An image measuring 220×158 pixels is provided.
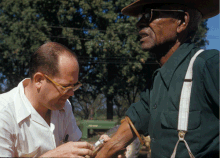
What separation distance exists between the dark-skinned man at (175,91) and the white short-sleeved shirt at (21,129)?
1.88ft

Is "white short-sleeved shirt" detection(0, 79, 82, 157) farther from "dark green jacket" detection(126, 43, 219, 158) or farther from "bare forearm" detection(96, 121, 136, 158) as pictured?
"dark green jacket" detection(126, 43, 219, 158)

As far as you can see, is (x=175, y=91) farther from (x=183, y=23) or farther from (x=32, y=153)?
(x=32, y=153)

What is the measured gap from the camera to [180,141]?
1.76 metres

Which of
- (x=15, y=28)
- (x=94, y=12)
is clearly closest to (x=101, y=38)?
(x=94, y=12)

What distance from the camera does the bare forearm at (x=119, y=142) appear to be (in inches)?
91.9

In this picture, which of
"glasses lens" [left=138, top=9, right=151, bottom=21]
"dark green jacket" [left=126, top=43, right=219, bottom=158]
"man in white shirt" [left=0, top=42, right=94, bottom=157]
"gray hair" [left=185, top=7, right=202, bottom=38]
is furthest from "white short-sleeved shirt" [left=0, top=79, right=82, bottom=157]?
"gray hair" [left=185, top=7, right=202, bottom=38]

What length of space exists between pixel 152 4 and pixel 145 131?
127 cm

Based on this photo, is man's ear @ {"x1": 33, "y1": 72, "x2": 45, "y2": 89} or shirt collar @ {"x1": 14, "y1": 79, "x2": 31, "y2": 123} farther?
man's ear @ {"x1": 33, "y1": 72, "x2": 45, "y2": 89}

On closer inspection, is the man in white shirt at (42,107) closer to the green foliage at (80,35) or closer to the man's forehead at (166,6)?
the man's forehead at (166,6)

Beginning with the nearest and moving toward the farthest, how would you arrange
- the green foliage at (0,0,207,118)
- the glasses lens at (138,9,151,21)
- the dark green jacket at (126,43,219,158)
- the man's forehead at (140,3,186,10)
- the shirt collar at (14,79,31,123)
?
1. the dark green jacket at (126,43,219,158)
2. the shirt collar at (14,79,31,123)
3. the man's forehead at (140,3,186,10)
4. the glasses lens at (138,9,151,21)
5. the green foliage at (0,0,207,118)

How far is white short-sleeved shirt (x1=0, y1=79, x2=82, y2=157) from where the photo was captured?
5.95ft

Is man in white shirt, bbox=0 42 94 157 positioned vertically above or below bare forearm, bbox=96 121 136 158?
above

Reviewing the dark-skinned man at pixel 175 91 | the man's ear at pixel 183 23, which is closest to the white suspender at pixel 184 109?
the dark-skinned man at pixel 175 91

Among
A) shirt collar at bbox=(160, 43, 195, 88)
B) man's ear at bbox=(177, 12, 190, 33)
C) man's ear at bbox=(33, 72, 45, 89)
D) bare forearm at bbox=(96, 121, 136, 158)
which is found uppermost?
man's ear at bbox=(177, 12, 190, 33)
